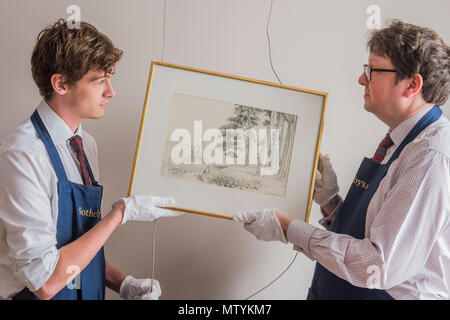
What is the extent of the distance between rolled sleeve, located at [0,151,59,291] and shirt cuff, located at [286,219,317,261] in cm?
78

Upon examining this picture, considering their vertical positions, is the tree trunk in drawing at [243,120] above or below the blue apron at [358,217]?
above

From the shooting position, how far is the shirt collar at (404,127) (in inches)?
55.6

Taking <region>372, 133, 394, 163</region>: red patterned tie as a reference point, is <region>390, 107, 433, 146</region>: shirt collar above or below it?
above

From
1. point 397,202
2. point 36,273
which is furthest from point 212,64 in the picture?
point 36,273

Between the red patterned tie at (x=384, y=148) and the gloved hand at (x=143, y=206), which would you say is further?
the red patterned tie at (x=384, y=148)

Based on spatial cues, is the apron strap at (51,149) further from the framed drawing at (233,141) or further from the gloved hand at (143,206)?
the framed drawing at (233,141)

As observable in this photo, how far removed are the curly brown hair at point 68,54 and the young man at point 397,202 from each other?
2.42 ft

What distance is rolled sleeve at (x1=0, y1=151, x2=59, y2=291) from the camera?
1187mm

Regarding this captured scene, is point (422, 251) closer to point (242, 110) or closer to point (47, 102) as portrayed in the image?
point (242, 110)

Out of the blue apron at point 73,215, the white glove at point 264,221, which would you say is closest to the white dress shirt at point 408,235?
the white glove at point 264,221

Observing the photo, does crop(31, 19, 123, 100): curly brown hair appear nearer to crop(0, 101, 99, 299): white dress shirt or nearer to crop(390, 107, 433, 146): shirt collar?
crop(0, 101, 99, 299): white dress shirt

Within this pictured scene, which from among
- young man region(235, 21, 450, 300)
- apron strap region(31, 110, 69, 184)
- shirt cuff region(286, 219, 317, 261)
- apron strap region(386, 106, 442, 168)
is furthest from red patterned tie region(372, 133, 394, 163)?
apron strap region(31, 110, 69, 184)

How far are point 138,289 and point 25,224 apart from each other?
61 centimetres
